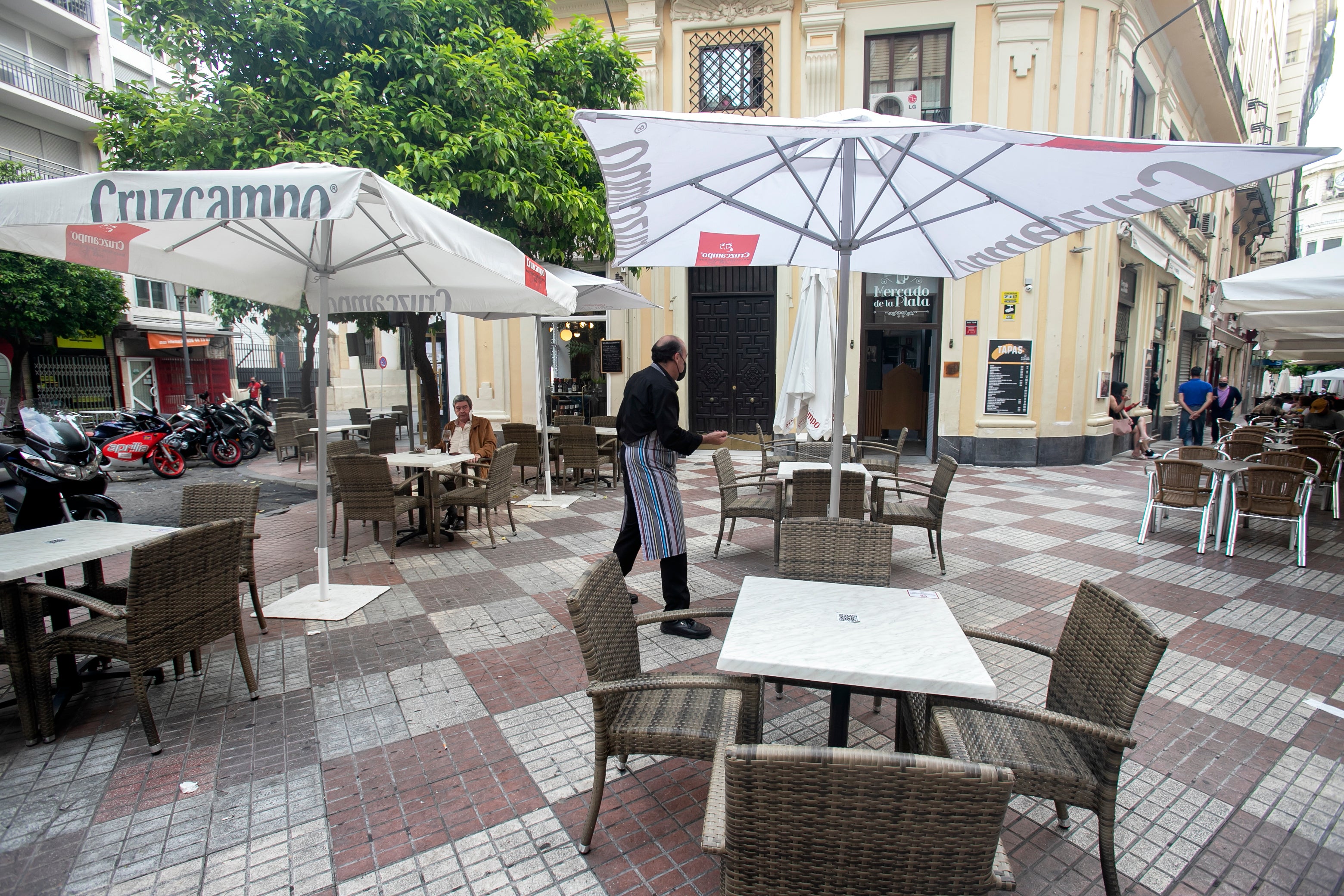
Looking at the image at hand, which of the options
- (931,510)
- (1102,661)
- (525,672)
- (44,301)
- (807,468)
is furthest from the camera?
(44,301)

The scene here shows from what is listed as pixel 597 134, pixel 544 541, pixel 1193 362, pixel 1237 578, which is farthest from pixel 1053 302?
pixel 1193 362

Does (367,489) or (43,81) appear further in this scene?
(43,81)

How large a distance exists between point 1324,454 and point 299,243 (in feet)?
36.4

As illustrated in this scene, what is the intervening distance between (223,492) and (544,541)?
9.33ft

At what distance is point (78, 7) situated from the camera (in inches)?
830

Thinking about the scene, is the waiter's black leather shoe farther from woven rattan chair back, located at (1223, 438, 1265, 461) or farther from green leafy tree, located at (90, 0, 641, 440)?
woven rattan chair back, located at (1223, 438, 1265, 461)

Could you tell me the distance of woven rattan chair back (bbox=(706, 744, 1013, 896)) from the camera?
53.1 inches

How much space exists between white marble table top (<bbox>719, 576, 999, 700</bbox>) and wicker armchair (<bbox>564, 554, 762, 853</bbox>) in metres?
0.17

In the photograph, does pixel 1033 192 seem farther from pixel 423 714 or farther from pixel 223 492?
pixel 223 492

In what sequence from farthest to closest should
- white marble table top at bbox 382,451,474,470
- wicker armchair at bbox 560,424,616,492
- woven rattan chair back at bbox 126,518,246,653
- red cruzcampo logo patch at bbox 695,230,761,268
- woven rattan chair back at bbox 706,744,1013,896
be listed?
wicker armchair at bbox 560,424,616,492 < white marble table top at bbox 382,451,474,470 < red cruzcampo logo patch at bbox 695,230,761,268 < woven rattan chair back at bbox 126,518,246,653 < woven rattan chair back at bbox 706,744,1013,896

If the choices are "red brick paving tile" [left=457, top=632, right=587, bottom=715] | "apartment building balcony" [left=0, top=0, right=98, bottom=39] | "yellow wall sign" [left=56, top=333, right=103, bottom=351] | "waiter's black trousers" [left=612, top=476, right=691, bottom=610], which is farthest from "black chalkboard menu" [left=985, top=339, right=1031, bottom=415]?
"apartment building balcony" [left=0, top=0, right=98, bottom=39]

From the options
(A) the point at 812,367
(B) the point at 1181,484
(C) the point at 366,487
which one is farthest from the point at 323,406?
(B) the point at 1181,484

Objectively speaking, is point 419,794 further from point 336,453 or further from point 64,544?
point 336,453

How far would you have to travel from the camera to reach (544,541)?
6.34 meters
